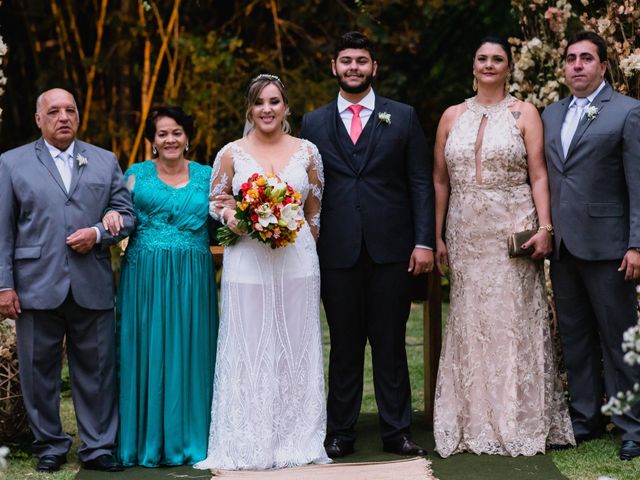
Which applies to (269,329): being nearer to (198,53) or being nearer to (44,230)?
(44,230)

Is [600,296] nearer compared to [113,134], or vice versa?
[600,296]

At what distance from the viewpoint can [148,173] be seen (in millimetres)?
5688

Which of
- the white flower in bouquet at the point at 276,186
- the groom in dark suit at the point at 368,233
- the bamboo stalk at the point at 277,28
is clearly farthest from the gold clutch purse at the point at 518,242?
the bamboo stalk at the point at 277,28

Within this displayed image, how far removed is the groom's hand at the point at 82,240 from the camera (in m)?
5.31

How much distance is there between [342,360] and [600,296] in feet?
4.57

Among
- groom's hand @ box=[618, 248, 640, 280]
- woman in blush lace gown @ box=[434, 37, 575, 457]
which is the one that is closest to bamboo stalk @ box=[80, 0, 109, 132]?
woman in blush lace gown @ box=[434, 37, 575, 457]

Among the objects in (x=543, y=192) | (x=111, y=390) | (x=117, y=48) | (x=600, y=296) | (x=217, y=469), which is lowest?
(x=217, y=469)

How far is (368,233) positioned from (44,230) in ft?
5.42

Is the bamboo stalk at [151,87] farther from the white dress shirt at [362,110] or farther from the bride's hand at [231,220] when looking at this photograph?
the bride's hand at [231,220]

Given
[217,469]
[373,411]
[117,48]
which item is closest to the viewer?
[217,469]

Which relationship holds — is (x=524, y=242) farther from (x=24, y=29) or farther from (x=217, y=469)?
(x=24, y=29)

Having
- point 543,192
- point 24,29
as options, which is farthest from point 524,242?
point 24,29

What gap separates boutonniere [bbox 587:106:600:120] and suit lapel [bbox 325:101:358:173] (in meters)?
1.24

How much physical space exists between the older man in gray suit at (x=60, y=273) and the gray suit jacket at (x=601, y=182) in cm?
229
